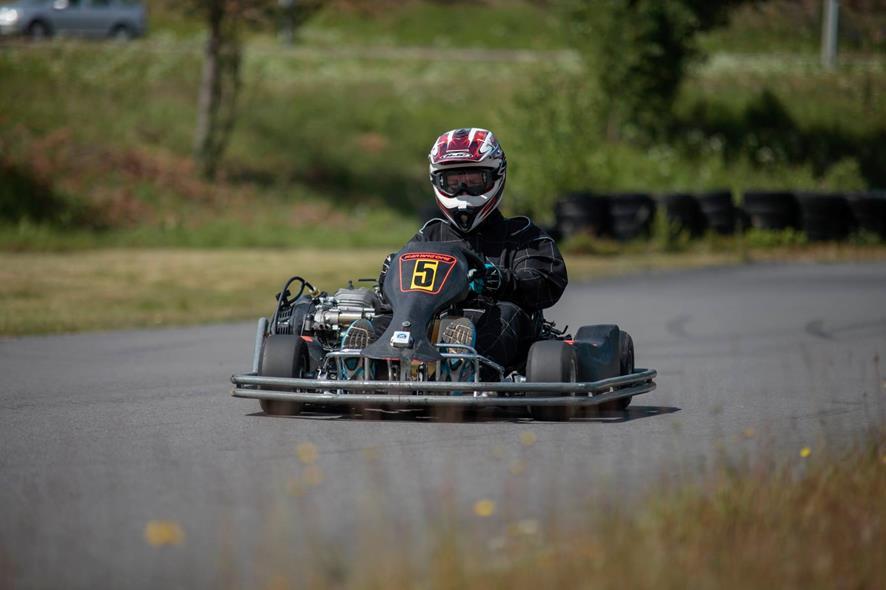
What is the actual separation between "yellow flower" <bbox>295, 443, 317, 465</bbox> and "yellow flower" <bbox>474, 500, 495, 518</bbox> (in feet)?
4.08

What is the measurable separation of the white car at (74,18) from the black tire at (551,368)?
35.2 meters

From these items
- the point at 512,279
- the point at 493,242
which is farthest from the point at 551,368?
the point at 493,242

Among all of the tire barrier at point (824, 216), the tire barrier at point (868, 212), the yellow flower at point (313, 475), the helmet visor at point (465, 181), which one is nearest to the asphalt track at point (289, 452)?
the yellow flower at point (313, 475)

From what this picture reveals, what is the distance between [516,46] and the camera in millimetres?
55312

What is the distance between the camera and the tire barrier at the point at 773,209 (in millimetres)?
26453

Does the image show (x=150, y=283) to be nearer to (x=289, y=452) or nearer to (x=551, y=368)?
(x=551, y=368)

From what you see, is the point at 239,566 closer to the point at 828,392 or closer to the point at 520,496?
the point at 520,496

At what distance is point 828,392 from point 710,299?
A: 26.9ft

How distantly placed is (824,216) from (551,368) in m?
19.0

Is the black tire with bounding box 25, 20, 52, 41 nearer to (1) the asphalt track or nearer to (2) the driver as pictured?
(1) the asphalt track

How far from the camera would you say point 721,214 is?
87.2 feet

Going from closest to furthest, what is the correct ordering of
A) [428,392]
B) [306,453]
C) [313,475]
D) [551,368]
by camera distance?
1. [313,475]
2. [306,453]
3. [428,392]
4. [551,368]

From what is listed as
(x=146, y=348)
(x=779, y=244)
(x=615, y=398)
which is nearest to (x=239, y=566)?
(x=615, y=398)

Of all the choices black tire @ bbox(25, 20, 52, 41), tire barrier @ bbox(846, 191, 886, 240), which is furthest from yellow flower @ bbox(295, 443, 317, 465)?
black tire @ bbox(25, 20, 52, 41)
